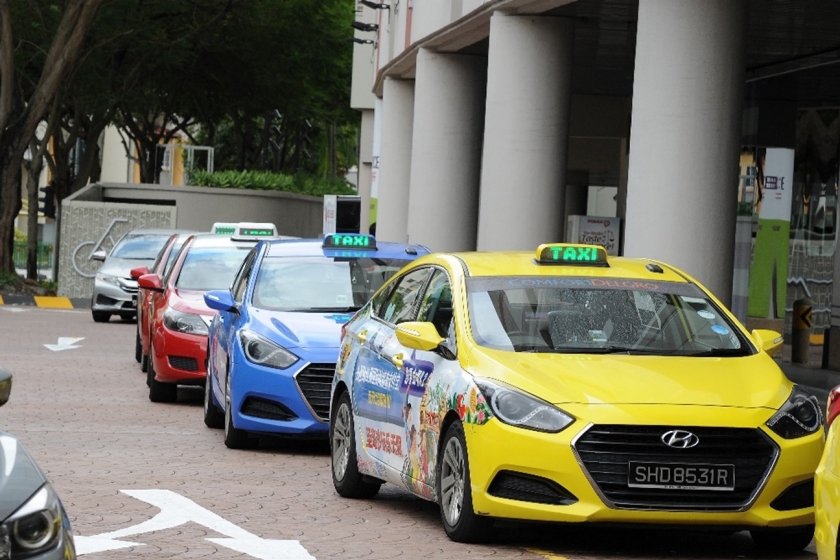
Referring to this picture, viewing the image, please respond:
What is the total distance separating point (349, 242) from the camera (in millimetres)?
14383

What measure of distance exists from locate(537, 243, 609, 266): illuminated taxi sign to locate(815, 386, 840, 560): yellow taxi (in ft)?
10.9

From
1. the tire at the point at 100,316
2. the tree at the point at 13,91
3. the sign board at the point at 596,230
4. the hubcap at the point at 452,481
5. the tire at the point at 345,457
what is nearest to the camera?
the hubcap at the point at 452,481

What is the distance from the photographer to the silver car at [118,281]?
31094 mm

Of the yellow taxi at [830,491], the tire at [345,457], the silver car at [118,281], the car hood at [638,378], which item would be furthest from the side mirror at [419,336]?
the silver car at [118,281]

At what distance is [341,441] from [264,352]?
2089mm

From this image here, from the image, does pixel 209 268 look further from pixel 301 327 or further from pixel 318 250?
pixel 301 327

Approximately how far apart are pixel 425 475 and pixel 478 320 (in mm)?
848

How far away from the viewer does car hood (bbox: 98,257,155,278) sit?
31.2 meters

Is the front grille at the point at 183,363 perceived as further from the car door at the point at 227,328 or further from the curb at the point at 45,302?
the curb at the point at 45,302

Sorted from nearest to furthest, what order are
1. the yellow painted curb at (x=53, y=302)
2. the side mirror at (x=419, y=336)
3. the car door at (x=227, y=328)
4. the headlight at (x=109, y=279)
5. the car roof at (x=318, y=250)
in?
the side mirror at (x=419, y=336) → the car door at (x=227, y=328) → the car roof at (x=318, y=250) → the headlight at (x=109, y=279) → the yellow painted curb at (x=53, y=302)

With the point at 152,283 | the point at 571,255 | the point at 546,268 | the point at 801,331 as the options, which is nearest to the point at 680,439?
the point at 546,268

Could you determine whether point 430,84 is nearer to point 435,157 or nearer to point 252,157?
point 435,157

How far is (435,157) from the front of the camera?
26719mm

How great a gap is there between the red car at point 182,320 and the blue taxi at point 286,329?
5.37 ft
